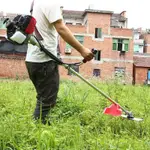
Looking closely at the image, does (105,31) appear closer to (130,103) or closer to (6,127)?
(130,103)

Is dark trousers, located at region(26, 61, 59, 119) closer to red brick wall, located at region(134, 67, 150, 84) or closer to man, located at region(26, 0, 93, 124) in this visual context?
man, located at region(26, 0, 93, 124)

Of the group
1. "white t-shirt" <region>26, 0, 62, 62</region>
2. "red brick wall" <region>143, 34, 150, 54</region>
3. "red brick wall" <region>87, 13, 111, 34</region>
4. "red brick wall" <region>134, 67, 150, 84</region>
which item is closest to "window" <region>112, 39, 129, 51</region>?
"red brick wall" <region>87, 13, 111, 34</region>

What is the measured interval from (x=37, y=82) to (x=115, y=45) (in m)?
34.6

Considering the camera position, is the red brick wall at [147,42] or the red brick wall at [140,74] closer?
the red brick wall at [140,74]

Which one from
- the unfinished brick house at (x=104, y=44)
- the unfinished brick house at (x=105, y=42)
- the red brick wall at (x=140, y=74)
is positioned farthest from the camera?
the red brick wall at (x=140, y=74)

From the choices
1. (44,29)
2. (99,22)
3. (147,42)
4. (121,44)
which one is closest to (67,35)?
(44,29)

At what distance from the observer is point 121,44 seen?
126 feet

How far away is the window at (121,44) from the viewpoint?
124 feet

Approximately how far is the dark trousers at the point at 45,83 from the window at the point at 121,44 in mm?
34572

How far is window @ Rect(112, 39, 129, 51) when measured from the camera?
124 ft

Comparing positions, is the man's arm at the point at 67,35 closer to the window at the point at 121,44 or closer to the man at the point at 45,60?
the man at the point at 45,60

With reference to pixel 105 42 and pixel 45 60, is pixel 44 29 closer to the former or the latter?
pixel 45 60

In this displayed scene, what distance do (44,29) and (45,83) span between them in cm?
51

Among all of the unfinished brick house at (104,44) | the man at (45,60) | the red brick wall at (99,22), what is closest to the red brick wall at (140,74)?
the unfinished brick house at (104,44)
